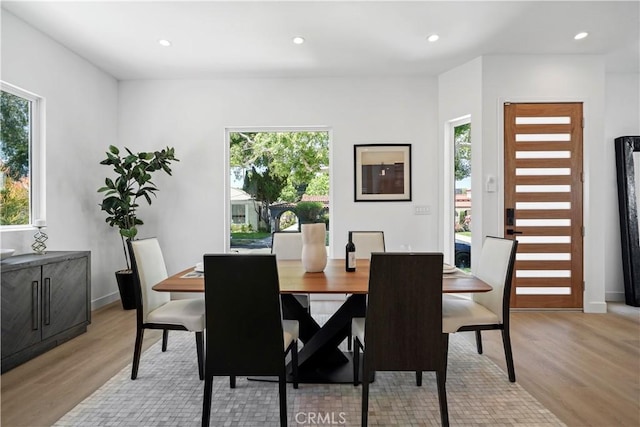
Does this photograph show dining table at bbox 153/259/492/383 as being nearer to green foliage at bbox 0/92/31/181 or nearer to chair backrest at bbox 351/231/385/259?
chair backrest at bbox 351/231/385/259

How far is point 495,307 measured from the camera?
2.34 m

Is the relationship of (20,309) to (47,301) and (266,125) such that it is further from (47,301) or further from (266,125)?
(266,125)

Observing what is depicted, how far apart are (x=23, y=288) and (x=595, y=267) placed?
5.41 m

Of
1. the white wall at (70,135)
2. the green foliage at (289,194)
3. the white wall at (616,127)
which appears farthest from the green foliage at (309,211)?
the white wall at (616,127)

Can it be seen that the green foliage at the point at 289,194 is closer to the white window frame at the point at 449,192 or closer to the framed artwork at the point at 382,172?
the framed artwork at the point at 382,172

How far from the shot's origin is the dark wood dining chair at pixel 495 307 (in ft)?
7.23

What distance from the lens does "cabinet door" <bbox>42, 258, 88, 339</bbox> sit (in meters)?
2.76

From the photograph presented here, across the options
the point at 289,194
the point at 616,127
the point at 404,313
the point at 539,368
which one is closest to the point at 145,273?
the point at 404,313

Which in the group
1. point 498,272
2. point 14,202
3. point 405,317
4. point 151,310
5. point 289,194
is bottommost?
point 151,310

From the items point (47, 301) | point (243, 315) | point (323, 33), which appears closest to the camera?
point (243, 315)

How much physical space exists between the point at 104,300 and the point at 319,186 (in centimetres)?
297

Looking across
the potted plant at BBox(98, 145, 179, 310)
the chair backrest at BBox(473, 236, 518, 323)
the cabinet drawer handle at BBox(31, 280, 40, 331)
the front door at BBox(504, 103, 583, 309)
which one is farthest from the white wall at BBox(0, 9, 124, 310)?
the front door at BBox(504, 103, 583, 309)

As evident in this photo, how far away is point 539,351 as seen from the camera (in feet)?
9.23

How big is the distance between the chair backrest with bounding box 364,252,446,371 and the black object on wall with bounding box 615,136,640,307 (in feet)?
12.9
